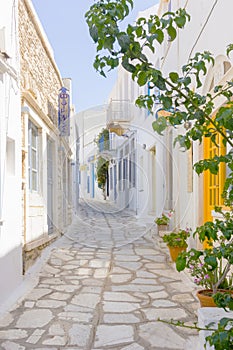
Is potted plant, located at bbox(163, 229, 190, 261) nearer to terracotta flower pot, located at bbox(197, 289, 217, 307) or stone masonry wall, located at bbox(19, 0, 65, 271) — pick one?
stone masonry wall, located at bbox(19, 0, 65, 271)

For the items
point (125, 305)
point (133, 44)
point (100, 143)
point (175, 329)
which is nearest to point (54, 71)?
point (125, 305)

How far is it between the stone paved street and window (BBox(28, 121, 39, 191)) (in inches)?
54.0

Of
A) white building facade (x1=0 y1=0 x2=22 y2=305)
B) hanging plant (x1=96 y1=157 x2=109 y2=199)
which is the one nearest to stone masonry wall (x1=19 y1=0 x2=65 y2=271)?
white building facade (x1=0 y1=0 x2=22 y2=305)

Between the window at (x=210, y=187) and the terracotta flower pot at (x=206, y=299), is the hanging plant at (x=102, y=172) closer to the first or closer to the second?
the window at (x=210, y=187)

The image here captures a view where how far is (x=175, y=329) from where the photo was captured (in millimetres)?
3211

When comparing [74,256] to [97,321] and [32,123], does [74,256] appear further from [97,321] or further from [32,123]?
[97,321]

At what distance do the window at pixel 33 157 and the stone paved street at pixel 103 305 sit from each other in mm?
1371

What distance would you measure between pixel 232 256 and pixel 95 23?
114 centimetres

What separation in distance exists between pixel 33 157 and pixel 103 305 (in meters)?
3.28

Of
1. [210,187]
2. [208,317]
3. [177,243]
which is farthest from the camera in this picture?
[177,243]

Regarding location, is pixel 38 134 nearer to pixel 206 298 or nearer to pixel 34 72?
pixel 34 72

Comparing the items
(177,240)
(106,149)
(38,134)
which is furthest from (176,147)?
(106,149)

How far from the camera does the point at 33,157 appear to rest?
6.45 metres

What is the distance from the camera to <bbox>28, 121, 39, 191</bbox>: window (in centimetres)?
606
